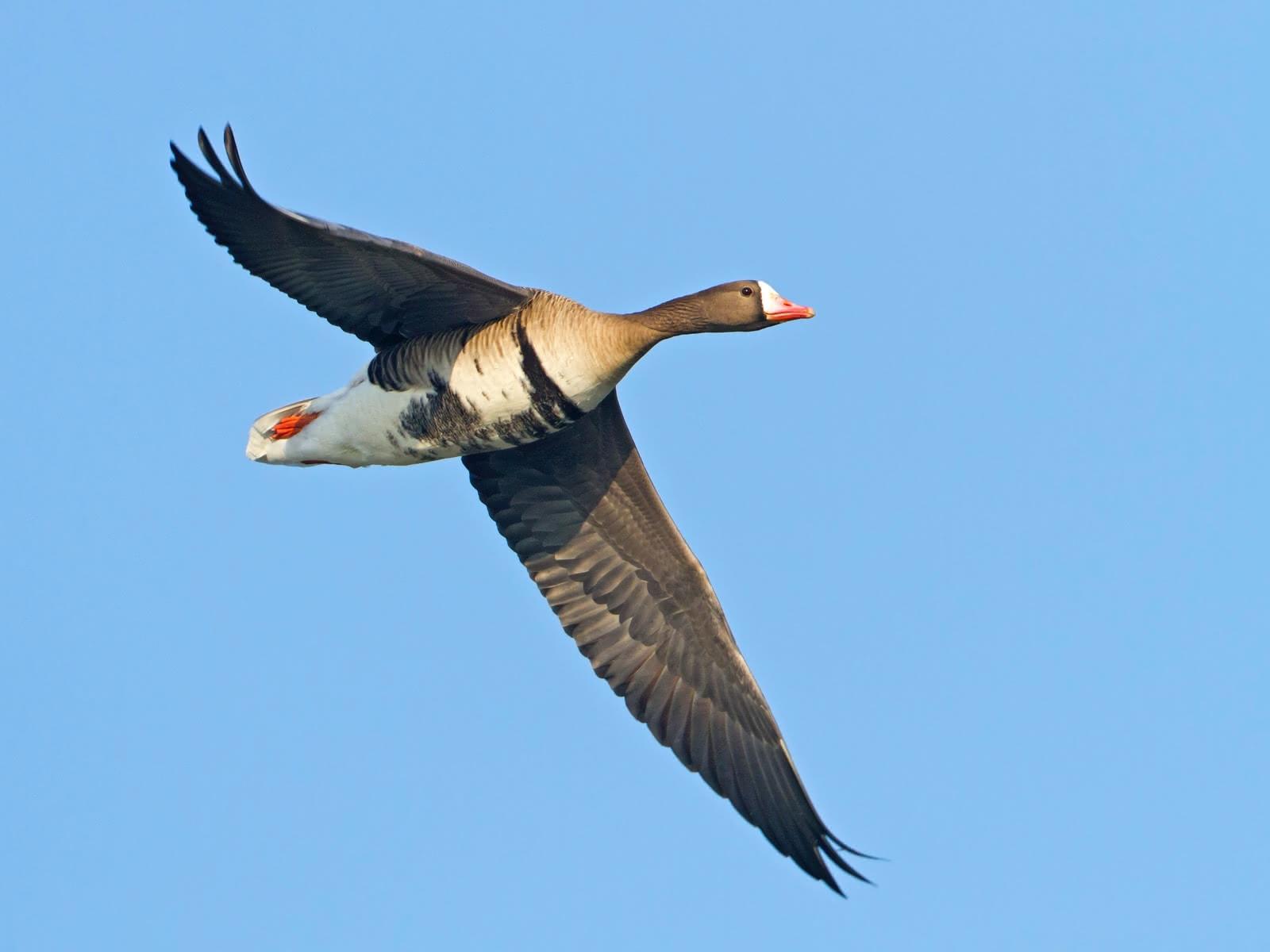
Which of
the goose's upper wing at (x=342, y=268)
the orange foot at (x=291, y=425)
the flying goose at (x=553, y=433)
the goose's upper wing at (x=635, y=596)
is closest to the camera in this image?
the goose's upper wing at (x=342, y=268)

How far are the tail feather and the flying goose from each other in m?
0.02

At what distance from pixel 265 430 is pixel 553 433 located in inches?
95.9

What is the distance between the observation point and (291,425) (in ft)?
41.7

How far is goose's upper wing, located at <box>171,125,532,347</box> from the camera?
425 inches

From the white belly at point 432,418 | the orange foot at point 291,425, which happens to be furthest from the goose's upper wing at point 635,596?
the orange foot at point 291,425

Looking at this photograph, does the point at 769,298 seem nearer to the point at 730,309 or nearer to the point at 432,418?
the point at 730,309

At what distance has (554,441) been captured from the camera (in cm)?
1308

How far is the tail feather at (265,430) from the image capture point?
12.8m

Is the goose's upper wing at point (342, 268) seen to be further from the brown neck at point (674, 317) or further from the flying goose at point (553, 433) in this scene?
the brown neck at point (674, 317)

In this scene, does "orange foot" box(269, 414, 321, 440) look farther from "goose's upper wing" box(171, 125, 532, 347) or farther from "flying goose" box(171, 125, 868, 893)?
"goose's upper wing" box(171, 125, 532, 347)

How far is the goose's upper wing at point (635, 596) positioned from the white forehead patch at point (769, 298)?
1816mm

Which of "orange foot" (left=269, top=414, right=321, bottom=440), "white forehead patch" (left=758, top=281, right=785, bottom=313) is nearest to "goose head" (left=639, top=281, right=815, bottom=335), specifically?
"white forehead patch" (left=758, top=281, right=785, bottom=313)

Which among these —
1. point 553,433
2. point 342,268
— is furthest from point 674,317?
point 342,268

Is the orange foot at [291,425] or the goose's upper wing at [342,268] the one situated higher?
the goose's upper wing at [342,268]
